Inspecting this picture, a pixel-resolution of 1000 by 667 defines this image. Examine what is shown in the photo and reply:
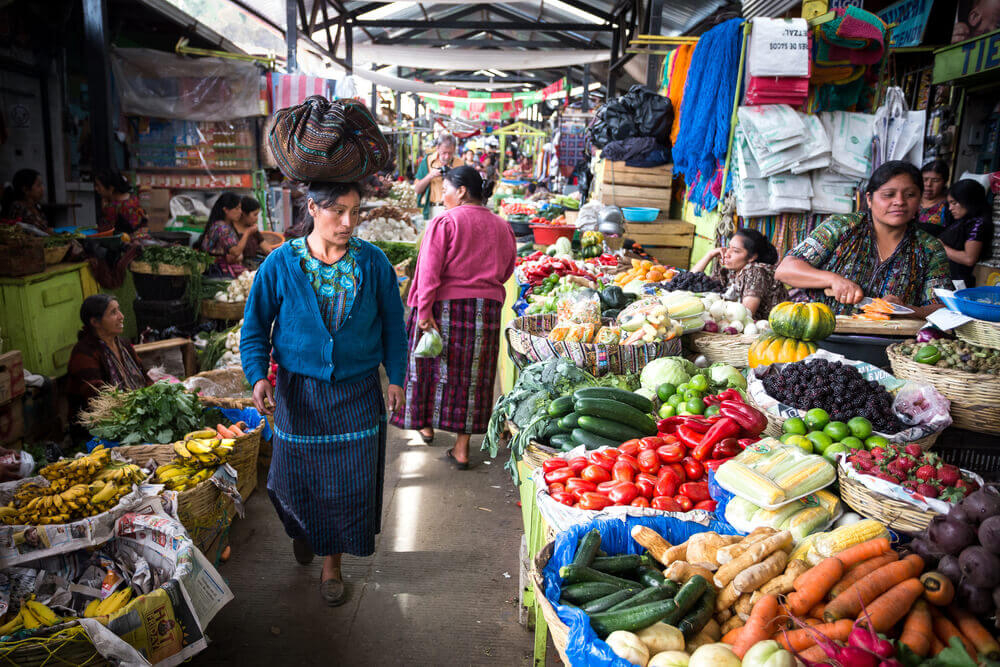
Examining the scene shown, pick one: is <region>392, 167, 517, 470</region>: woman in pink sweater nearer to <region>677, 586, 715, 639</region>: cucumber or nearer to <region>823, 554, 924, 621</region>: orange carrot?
<region>677, 586, 715, 639</region>: cucumber

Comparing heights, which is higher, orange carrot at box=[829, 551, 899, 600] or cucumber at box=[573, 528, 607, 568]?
orange carrot at box=[829, 551, 899, 600]

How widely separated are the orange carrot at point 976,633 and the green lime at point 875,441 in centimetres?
72

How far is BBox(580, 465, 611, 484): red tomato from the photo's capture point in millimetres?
2205

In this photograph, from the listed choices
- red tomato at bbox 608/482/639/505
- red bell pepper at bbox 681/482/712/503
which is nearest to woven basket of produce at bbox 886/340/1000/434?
red bell pepper at bbox 681/482/712/503

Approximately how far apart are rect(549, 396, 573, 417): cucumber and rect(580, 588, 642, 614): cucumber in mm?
1031

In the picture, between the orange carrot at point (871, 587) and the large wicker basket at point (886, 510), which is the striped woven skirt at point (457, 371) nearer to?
the large wicker basket at point (886, 510)

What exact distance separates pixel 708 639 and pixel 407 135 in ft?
83.9

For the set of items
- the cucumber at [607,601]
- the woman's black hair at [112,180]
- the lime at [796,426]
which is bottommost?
the cucumber at [607,601]

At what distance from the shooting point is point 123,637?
2207mm

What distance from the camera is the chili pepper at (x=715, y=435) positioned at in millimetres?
2238

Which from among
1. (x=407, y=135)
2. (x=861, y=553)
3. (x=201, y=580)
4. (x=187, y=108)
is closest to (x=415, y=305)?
(x=201, y=580)

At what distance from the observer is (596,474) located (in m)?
2.21

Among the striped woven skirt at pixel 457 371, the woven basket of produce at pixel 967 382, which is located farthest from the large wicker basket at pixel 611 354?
the striped woven skirt at pixel 457 371

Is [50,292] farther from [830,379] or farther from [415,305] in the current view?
[830,379]
